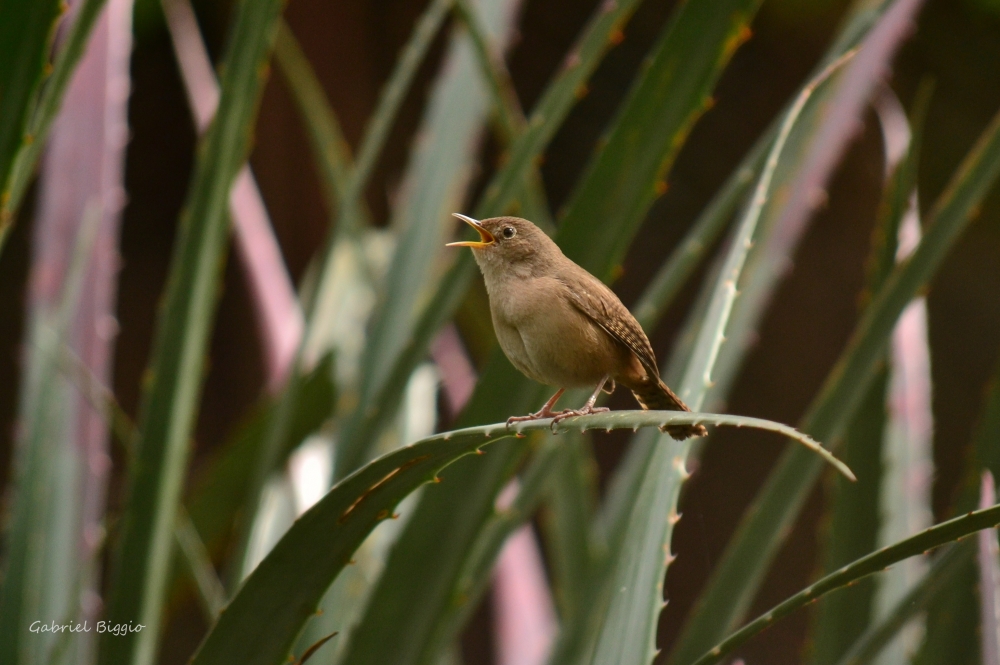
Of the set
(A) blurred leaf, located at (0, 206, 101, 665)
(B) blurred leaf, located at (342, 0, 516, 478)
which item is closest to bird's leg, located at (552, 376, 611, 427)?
(B) blurred leaf, located at (342, 0, 516, 478)

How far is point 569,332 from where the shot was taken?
119 cm

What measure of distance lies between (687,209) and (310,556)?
315 cm

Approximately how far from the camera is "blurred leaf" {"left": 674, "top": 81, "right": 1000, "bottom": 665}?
1217 mm

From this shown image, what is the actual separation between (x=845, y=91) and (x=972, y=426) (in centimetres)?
229

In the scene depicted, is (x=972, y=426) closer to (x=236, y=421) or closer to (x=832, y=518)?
(x=832, y=518)

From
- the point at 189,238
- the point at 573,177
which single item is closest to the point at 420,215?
the point at 189,238

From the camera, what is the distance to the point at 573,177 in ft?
12.8

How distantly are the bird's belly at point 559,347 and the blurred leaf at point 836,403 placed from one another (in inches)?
11.6

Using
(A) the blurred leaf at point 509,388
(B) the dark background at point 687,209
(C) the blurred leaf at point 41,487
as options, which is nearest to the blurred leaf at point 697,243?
(A) the blurred leaf at point 509,388

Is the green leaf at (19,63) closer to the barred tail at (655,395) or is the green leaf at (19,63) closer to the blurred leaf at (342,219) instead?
the blurred leaf at (342,219)

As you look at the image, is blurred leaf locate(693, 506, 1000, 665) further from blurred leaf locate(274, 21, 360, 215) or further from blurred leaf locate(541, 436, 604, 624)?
blurred leaf locate(274, 21, 360, 215)

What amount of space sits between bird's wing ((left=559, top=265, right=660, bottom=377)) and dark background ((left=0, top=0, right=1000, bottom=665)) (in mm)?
2022

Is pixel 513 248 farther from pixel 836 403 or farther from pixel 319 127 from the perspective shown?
pixel 319 127

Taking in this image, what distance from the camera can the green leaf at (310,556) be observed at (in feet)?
2.77
